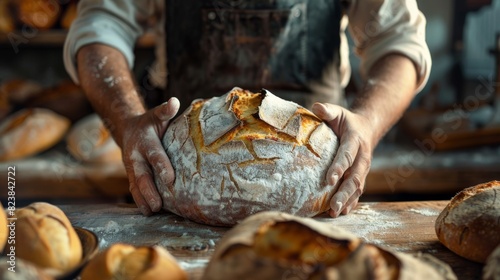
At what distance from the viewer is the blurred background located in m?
2.73

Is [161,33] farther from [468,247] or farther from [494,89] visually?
[494,89]

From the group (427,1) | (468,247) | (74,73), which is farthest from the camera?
(427,1)

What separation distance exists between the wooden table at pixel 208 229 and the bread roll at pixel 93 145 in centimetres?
122

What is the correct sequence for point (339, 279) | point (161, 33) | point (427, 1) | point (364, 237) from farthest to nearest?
point (427, 1), point (161, 33), point (364, 237), point (339, 279)

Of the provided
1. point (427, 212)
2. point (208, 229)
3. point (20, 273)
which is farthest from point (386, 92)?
point (20, 273)

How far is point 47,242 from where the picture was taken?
3.14 ft

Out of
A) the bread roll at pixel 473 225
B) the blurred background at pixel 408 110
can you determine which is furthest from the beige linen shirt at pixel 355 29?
the blurred background at pixel 408 110

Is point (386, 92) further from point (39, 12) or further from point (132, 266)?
point (39, 12)

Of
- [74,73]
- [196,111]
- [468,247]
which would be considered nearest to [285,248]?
[468,247]

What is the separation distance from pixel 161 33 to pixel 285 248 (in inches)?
58.0

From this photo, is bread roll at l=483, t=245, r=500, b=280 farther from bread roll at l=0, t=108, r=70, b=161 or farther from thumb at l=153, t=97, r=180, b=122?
bread roll at l=0, t=108, r=70, b=161

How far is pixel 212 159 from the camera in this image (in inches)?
53.0

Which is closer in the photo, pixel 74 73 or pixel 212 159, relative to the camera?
pixel 212 159

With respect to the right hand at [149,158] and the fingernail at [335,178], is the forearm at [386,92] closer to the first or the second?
the fingernail at [335,178]
